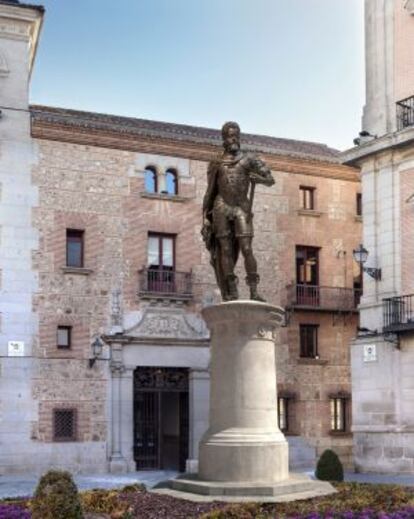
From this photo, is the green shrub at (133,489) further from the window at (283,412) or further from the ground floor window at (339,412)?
the ground floor window at (339,412)

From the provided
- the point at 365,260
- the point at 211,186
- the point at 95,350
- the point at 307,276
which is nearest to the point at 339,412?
the point at 307,276

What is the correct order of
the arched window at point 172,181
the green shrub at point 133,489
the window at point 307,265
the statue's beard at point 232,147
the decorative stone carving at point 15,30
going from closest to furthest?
the green shrub at point 133,489
the statue's beard at point 232,147
the decorative stone carving at point 15,30
the arched window at point 172,181
the window at point 307,265

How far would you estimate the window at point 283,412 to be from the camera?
31.9 m

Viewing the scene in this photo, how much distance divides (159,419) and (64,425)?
3.16 meters

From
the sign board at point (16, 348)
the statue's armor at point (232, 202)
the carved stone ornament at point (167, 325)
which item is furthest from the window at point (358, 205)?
the statue's armor at point (232, 202)

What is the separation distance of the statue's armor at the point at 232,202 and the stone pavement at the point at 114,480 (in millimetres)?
10322

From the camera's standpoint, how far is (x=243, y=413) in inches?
502

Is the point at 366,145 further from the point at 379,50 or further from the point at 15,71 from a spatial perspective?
the point at 15,71

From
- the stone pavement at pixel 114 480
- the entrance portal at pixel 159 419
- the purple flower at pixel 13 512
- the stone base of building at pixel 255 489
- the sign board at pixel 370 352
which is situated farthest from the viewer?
the entrance portal at pixel 159 419

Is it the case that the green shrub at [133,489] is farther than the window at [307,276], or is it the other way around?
the window at [307,276]

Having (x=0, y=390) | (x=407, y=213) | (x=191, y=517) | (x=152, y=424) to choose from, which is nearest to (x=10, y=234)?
(x=0, y=390)

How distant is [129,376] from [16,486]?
6616 mm

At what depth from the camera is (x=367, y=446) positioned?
27.0 meters

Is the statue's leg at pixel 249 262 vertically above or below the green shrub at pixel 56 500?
above
